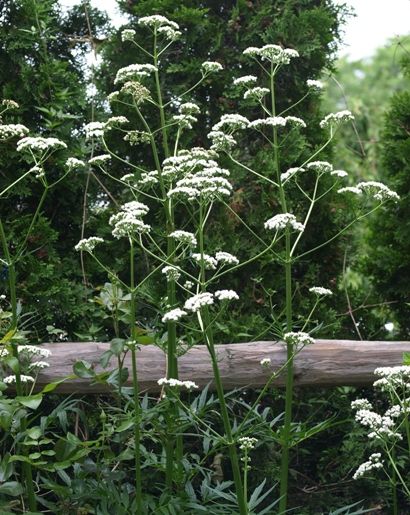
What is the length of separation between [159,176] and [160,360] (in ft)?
3.26

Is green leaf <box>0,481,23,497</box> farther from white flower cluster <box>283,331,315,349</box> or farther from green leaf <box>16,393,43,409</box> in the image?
white flower cluster <box>283,331,315,349</box>

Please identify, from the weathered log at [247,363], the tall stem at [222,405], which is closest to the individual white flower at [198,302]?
the tall stem at [222,405]

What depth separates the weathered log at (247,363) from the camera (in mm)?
3977

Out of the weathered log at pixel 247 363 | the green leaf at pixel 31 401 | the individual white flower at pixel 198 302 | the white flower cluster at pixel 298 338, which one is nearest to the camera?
the individual white flower at pixel 198 302

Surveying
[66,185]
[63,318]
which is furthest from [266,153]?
[63,318]

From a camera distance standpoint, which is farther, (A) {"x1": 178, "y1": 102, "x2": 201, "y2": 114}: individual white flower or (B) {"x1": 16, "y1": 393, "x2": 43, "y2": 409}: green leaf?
(A) {"x1": 178, "y1": 102, "x2": 201, "y2": 114}: individual white flower

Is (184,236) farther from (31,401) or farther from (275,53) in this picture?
(275,53)

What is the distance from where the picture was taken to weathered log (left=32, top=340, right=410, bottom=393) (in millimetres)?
3977

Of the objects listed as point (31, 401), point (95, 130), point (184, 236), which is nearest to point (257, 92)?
point (95, 130)

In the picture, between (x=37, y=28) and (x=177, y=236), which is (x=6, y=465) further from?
(x=37, y=28)

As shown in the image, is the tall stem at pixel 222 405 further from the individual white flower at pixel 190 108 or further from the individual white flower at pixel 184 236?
the individual white flower at pixel 190 108

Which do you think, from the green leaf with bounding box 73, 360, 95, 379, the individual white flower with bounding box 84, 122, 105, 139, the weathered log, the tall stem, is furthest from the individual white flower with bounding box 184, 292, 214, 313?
the weathered log

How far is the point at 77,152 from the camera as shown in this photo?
4617 mm

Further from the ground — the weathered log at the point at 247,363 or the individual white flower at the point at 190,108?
the individual white flower at the point at 190,108
